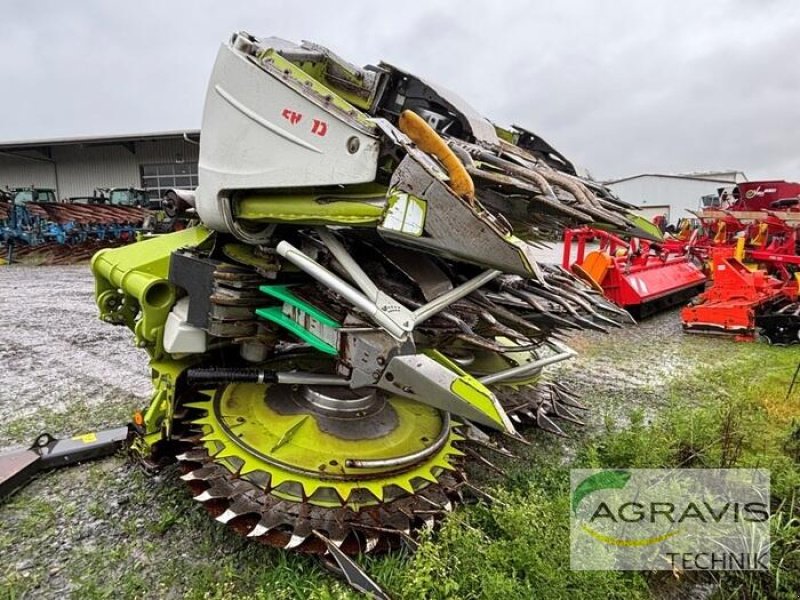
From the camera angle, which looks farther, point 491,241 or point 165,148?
point 165,148

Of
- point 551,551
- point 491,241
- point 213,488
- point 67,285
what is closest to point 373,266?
point 491,241

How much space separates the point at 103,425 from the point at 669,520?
3.48 m

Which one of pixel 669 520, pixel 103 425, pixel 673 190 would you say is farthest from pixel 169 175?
pixel 673 190

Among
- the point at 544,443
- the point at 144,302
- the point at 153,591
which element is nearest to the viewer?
the point at 153,591

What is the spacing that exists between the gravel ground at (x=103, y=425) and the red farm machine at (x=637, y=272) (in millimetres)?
443

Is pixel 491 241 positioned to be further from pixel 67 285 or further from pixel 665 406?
pixel 67 285

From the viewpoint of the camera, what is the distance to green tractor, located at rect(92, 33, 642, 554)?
1.79 meters

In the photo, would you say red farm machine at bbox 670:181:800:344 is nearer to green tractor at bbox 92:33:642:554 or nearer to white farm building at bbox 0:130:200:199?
green tractor at bbox 92:33:642:554

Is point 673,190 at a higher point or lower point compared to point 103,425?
higher

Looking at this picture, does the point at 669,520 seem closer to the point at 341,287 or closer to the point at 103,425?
the point at 341,287

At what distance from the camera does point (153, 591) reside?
1.97 meters

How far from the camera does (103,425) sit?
3465 mm

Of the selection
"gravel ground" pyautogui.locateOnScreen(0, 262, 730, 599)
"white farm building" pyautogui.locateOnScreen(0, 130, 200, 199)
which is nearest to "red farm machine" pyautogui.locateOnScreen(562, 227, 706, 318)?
"gravel ground" pyautogui.locateOnScreen(0, 262, 730, 599)

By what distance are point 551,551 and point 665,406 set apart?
2.75 m
